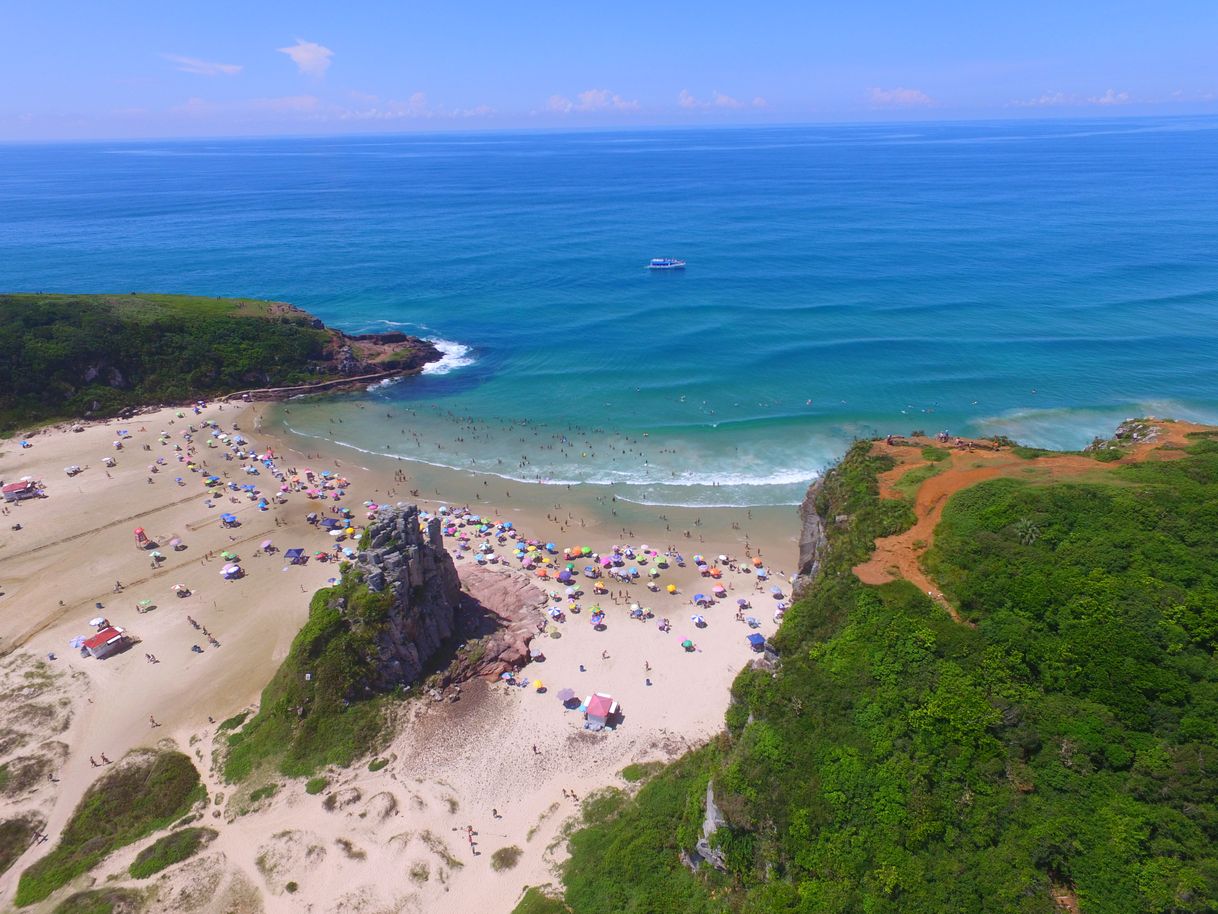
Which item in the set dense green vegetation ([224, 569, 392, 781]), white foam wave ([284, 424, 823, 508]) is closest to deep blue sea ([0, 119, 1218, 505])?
white foam wave ([284, 424, 823, 508])

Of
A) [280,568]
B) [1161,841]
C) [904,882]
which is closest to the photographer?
[1161,841]

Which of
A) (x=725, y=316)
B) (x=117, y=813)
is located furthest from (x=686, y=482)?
(x=725, y=316)

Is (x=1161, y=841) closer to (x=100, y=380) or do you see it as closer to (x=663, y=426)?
(x=663, y=426)

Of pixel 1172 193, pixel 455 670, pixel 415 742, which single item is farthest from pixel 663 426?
pixel 1172 193

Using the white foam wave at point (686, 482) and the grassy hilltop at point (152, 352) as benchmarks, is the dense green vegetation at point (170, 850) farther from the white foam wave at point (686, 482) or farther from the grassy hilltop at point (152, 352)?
the grassy hilltop at point (152, 352)

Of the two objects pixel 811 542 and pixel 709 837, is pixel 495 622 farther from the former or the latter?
pixel 709 837

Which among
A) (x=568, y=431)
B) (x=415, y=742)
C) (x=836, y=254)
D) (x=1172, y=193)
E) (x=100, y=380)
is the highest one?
(x=1172, y=193)

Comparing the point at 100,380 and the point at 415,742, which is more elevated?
the point at 100,380
